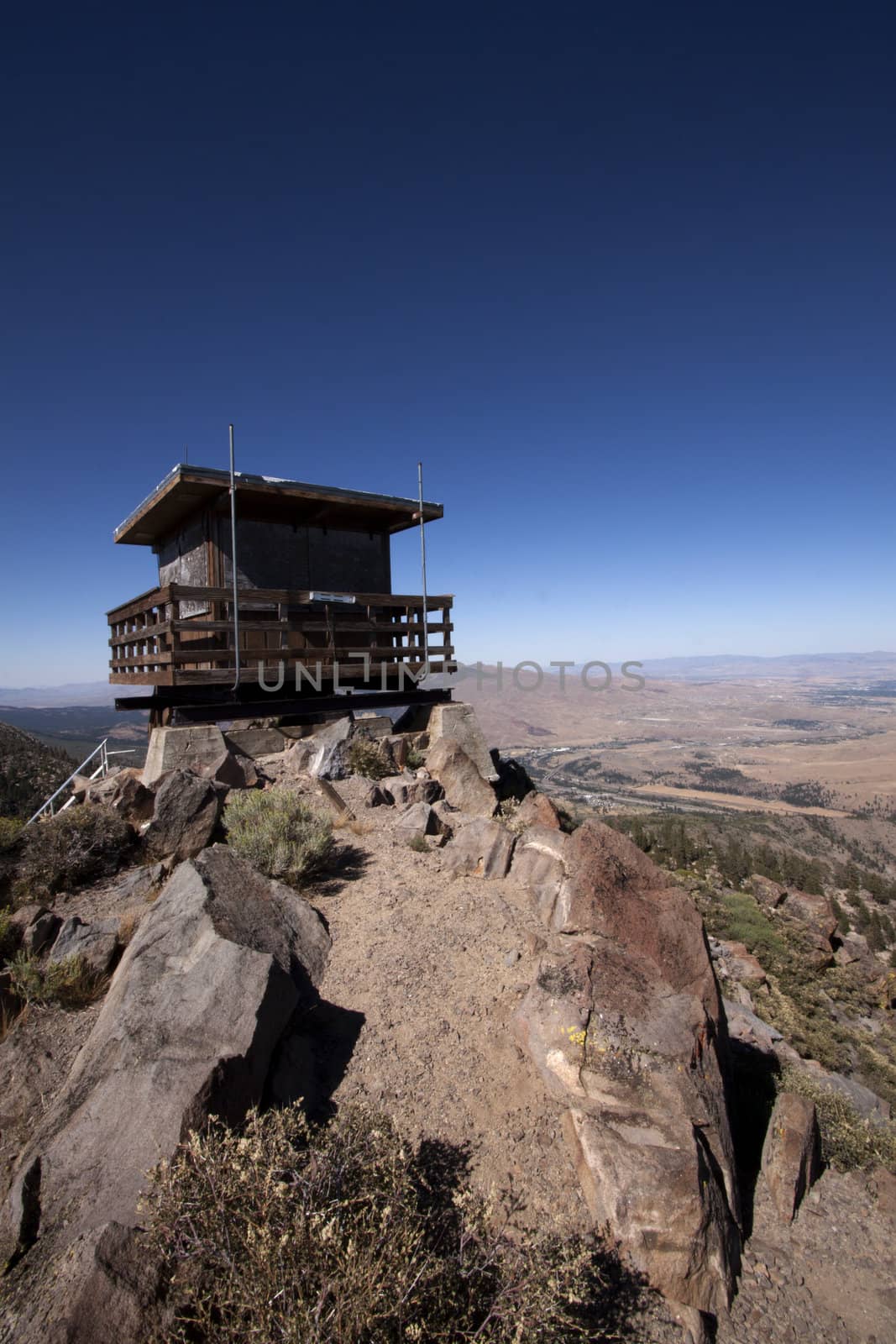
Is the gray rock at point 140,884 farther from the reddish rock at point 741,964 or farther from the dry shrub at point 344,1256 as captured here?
the reddish rock at point 741,964

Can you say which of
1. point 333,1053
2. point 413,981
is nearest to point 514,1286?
point 333,1053

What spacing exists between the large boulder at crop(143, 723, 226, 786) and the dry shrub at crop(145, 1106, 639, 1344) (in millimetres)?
6696

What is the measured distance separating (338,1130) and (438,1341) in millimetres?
958

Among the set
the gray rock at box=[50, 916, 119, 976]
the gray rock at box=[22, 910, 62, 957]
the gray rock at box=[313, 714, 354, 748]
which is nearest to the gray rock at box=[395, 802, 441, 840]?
the gray rock at box=[313, 714, 354, 748]

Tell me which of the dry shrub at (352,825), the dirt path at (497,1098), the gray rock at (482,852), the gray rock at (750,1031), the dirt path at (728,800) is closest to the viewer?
the dirt path at (497,1098)

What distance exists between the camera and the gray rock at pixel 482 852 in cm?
686

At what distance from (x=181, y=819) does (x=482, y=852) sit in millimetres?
3550

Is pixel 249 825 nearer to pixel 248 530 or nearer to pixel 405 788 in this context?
pixel 405 788

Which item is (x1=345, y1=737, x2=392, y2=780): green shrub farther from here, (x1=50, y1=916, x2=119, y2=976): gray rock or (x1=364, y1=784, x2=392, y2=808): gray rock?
(x1=50, y1=916, x2=119, y2=976): gray rock

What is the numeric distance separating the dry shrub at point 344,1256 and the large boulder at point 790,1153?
73.1 inches

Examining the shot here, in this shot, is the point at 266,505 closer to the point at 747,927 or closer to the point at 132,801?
the point at 132,801

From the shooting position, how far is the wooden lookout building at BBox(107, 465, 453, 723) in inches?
377

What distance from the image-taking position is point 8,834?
6.21 m

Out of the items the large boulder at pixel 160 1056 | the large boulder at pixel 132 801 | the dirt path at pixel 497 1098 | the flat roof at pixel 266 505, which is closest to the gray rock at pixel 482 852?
the dirt path at pixel 497 1098
